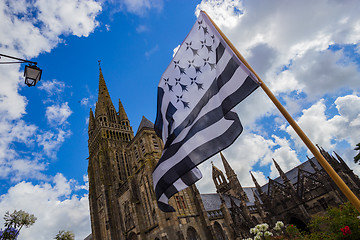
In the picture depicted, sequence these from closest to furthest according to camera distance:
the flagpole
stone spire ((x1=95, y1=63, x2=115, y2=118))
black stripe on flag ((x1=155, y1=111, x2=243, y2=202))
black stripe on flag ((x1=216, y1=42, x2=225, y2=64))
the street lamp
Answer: the flagpole < the street lamp < black stripe on flag ((x1=155, y1=111, x2=243, y2=202)) < black stripe on flag ((x1=216, y1=42, x2=225, y2=64)) < stone spire ((x1=95, y1=63, x2=115, y2=118))

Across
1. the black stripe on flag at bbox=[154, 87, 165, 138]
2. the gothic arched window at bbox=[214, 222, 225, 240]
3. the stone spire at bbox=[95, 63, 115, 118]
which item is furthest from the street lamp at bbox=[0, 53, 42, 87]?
the stone spire at bbox=[95, 63, 115, 118]

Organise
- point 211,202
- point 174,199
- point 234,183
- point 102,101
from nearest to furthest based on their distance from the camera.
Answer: point 174,199 → point 211,202 → point 234,183 → point 102,101

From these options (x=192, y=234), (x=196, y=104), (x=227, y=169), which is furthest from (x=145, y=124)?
(x=196, y=104)

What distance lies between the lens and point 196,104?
8250 millimetres

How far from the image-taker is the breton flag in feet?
23.5

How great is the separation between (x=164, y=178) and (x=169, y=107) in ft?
9.70

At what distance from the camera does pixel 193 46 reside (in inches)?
341

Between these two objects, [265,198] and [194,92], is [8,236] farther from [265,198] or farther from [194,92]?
[265,198]

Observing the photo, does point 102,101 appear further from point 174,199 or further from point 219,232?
point 219,232

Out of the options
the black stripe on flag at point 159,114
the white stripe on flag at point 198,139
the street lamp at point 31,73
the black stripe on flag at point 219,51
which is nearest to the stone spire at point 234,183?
the black stripe on flag at point 159,114

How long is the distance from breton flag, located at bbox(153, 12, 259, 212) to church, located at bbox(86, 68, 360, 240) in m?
16.6

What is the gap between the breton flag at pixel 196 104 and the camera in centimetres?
716

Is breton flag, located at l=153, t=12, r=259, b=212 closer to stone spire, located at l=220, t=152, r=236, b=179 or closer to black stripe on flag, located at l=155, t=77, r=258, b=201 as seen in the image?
black stripe on flag, located at l=155, t=77, r=258, b=201

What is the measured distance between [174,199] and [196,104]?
63.6 feet
